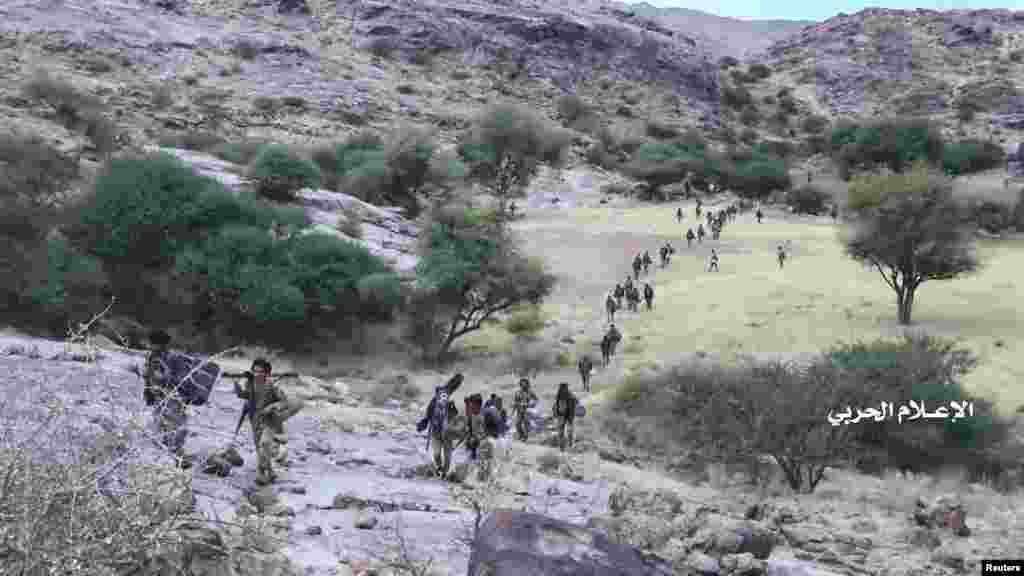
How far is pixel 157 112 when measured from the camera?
5216 centimetres

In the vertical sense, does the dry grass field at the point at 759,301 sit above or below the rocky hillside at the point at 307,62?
below

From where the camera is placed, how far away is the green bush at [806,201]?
206 feet

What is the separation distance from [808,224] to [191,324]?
138 feet

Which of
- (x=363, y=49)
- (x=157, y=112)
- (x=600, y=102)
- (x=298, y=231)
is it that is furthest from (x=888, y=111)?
(x=298, y=231)

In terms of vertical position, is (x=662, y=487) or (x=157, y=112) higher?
(x=157, y=112)

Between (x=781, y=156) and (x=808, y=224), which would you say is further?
(x=781, y=156)

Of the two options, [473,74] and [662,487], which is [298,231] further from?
[473,74]

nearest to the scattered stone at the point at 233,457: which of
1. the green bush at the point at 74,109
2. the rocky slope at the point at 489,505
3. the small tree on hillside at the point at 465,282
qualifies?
the rocky slope at the point at 489,505

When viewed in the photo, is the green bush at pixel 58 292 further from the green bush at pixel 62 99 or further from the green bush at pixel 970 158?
the green bush at pixel 970 158

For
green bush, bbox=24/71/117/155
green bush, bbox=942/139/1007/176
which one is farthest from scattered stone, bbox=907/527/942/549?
green bush, bbox=942/139/1007/176

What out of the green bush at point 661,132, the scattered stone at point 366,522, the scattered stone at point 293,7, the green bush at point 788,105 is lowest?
the scattered stone at point 366,522

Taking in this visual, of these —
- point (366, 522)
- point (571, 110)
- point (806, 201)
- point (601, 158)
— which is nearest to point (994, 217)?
point (806, 201)

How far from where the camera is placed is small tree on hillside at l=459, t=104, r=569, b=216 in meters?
59.8

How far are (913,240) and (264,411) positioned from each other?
27256 millimetres
